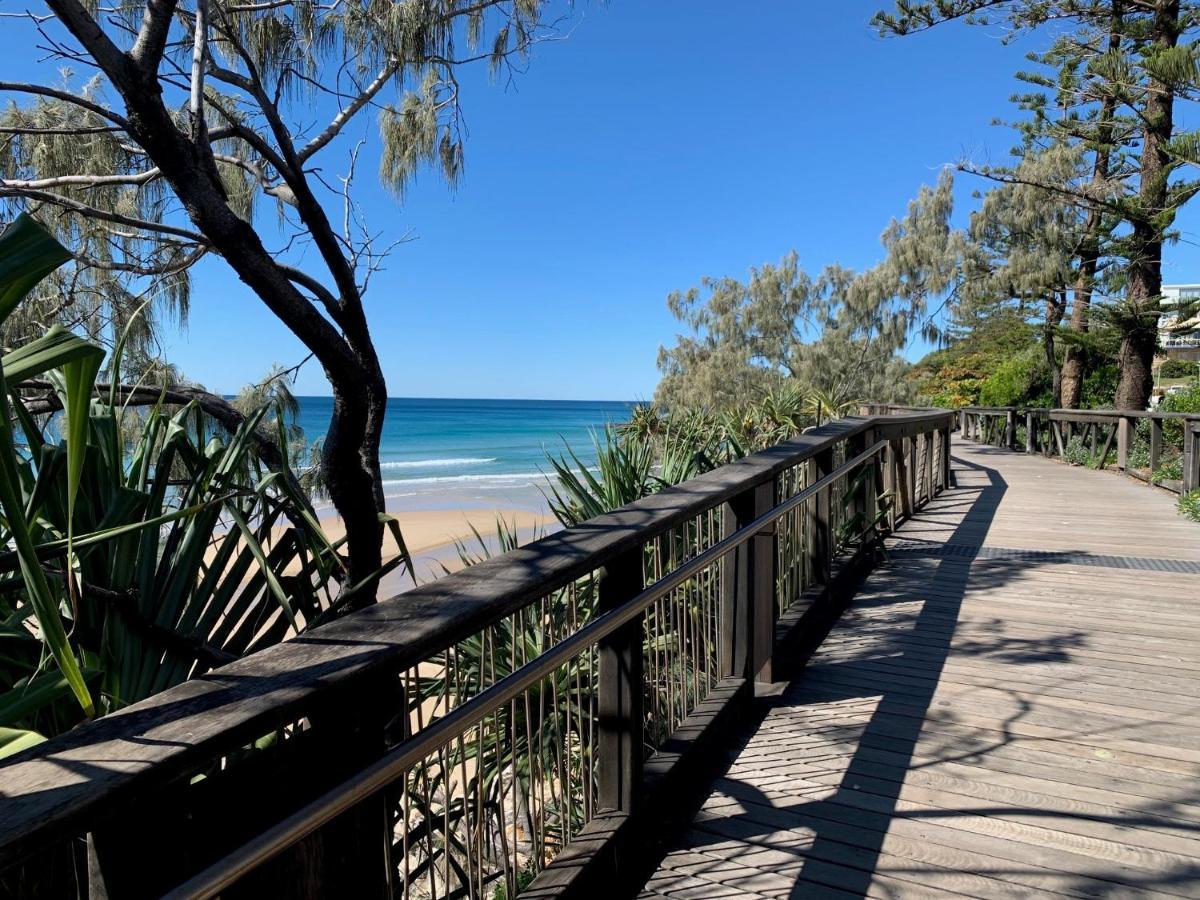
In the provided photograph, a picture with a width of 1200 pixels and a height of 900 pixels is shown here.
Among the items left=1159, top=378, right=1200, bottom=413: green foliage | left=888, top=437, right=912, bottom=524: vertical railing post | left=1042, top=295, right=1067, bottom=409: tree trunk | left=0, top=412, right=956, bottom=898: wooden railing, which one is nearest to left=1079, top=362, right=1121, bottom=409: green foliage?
left=1042, top=295, right=1067, bottom=409: tree trunk

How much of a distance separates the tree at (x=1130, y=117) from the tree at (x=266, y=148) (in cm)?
896

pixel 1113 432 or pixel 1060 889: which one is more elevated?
pixel 1113 432

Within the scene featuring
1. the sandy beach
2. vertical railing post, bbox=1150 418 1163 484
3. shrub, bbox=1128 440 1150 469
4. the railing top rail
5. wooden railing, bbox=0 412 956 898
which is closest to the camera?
wooden railing, bbox=0 412 956 898

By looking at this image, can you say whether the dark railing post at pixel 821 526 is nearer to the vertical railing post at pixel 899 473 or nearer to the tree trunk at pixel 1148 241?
the vertical railing post at pixel 899 473

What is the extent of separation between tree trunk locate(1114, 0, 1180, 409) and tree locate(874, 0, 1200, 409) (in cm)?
1

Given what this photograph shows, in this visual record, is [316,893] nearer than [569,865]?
Yes

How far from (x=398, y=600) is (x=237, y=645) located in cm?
83

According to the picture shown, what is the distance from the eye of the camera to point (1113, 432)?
1188 cm

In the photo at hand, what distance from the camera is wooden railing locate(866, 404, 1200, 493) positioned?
8.51m

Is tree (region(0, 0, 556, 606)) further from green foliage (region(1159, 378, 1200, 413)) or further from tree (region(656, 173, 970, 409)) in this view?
tree (region(656, 173, 970, 409))

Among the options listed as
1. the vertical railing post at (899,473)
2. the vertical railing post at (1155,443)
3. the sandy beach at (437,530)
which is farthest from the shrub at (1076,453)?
the sandy beach at (437,530)

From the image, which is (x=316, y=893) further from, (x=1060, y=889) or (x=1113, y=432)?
(x=1113, y=432)

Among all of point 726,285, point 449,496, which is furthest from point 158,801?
point 449,496

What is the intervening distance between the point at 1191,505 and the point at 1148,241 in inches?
285
